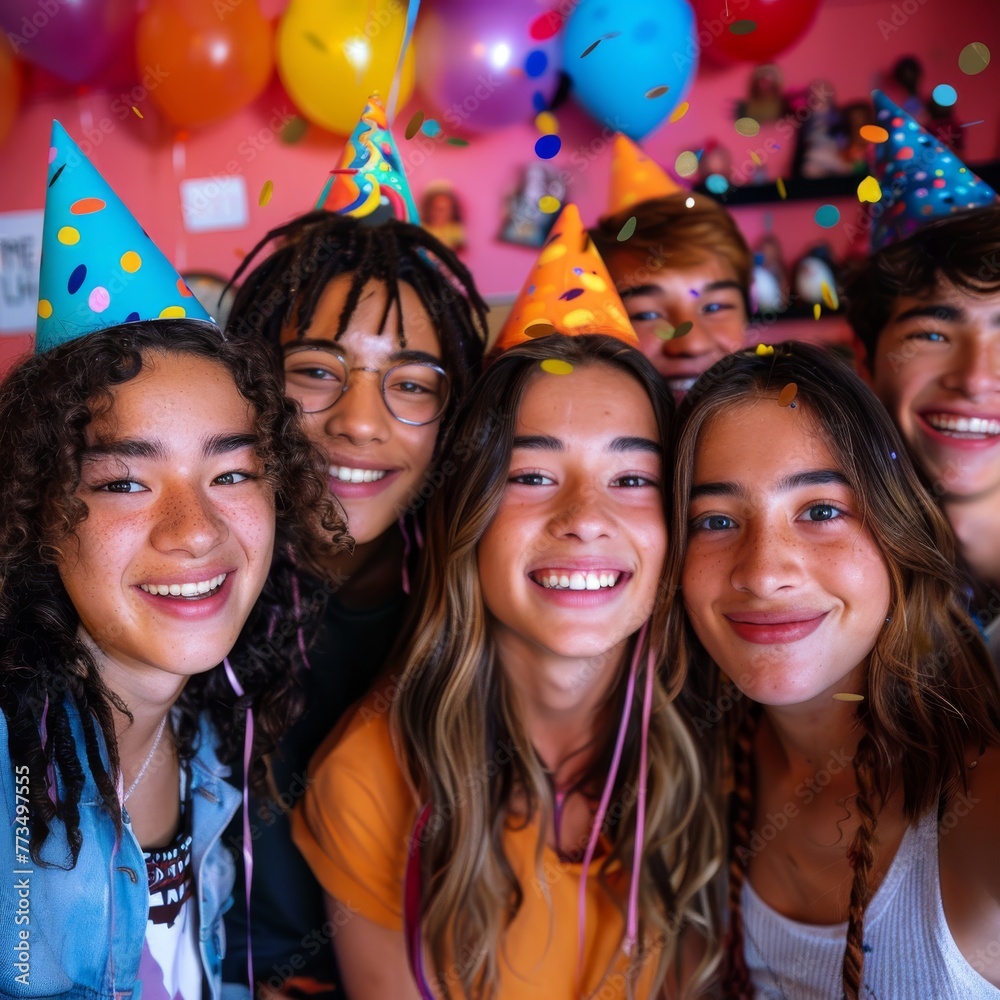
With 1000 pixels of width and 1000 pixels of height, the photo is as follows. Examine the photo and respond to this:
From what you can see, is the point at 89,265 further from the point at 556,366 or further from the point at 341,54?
the point at 341,54

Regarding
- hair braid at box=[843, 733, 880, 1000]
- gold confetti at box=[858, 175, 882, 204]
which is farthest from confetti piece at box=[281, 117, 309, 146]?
hair braid at box=[843, 733, 880, 1000]

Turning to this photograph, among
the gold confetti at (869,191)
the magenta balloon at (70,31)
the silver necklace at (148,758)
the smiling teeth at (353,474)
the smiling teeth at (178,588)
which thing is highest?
the magenta balloon at (70,31)

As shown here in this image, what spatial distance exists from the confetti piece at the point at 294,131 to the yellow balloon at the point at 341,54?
0.29 ft

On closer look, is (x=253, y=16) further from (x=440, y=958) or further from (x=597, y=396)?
(x=440, y=958)

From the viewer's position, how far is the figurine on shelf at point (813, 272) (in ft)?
12.6

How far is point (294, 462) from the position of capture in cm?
183

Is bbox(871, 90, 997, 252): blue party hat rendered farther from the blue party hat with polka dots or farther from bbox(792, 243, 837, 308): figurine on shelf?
the blue party hat with polka dots

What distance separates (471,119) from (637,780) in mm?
2727

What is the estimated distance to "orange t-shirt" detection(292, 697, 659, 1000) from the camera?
74.4 inches

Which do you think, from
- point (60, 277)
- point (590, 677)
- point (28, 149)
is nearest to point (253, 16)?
point (28, 149)

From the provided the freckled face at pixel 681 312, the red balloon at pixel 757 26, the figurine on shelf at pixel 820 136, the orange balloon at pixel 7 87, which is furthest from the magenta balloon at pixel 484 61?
the orange balloon at pixel 7 87

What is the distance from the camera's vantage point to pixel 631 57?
3.39m

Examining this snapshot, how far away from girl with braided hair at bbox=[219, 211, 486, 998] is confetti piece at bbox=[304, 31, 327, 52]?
5.03 feet

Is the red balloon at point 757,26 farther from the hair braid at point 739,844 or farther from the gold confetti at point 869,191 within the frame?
the hair braid at point 739,844
